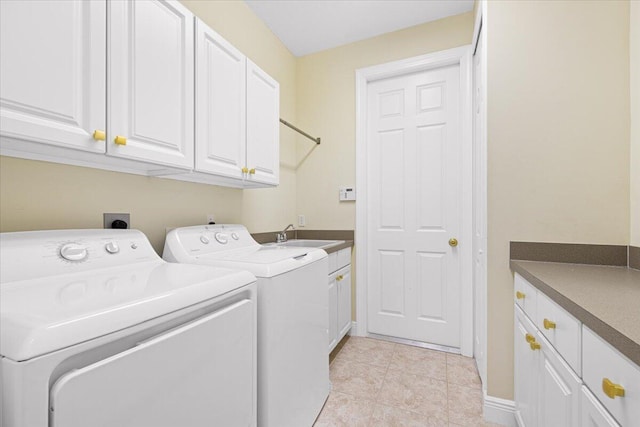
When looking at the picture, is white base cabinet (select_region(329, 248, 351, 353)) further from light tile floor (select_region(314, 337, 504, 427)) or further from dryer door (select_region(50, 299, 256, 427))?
dryer door (select_region(50, 299, 256, 427))

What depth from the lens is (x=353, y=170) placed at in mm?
2662

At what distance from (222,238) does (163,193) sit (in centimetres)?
40

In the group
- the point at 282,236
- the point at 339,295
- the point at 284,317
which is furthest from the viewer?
the point at 282,236

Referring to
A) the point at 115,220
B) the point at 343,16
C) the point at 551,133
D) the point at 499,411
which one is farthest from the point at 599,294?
the point at 343,16

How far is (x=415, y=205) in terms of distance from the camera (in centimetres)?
249

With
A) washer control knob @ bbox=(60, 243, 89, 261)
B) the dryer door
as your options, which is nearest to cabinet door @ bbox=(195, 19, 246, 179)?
washer control knob @ bbox=(60, 243, 89, 261)

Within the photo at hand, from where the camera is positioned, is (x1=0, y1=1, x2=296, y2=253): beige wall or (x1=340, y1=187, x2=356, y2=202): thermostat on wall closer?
(x1=0, y1=1, x2=296, y2=253): beige wall

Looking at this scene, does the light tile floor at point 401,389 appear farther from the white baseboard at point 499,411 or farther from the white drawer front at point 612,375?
the white drawer front at point 612,375

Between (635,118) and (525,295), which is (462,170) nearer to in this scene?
(635,118)

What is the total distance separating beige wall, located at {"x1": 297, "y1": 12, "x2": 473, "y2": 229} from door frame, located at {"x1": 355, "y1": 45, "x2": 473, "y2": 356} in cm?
7

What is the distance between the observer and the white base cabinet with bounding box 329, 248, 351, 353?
84.0 inches

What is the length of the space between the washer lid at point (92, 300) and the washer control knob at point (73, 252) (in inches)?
3.1

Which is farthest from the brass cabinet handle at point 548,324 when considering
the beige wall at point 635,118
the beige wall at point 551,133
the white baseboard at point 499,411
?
the white baseboard at point 499,411

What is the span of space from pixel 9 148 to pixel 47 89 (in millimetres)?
282
